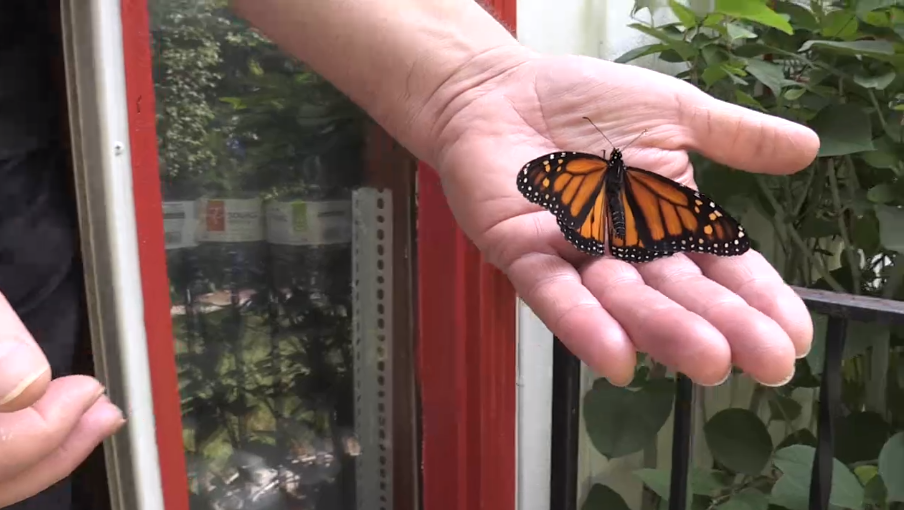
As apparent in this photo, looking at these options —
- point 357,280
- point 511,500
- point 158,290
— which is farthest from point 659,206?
point 511,500

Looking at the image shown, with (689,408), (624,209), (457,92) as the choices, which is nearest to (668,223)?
(624,209)

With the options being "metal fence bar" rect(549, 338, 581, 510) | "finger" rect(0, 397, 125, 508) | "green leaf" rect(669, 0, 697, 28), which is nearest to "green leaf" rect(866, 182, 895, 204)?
"green leaf" rect(669, 0, 697, 28)

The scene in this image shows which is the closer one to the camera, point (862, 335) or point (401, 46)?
point (401, 46)

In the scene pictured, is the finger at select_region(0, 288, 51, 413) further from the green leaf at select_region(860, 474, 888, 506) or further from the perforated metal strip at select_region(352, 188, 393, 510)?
the green leaf at select_region(860, 474, 888, 506)

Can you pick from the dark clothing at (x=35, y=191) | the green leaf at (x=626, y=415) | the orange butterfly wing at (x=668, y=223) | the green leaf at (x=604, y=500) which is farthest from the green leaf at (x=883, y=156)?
the dark clothing at (x=35, y=191)

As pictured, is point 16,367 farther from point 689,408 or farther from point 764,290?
point 689,408

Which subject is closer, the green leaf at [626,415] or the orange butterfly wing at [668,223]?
the orange butterfly wing at [668,223]

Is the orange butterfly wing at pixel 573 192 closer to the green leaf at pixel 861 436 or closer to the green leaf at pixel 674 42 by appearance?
the green leaf at pixel 674 42

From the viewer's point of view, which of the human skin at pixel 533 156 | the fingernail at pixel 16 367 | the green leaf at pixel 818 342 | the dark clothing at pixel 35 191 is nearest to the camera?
the fingernail at pixel 16 367
